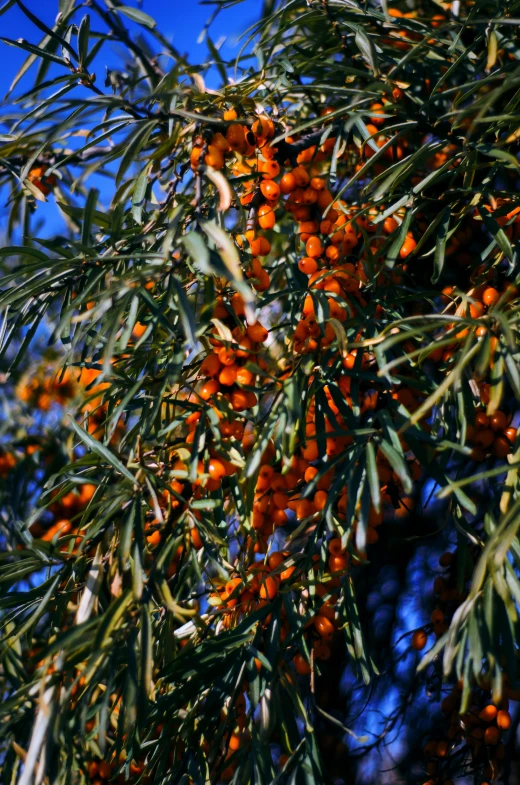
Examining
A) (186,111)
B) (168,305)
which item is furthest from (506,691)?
(186,111)

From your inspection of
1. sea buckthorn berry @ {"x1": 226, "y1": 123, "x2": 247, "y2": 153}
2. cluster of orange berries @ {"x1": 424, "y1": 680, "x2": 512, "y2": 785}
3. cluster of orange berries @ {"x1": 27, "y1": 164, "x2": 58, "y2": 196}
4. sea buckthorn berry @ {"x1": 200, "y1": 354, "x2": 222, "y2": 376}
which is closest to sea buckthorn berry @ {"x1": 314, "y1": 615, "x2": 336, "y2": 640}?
cluster of orange berries @ {"x1": 424, "y1": 680, "x2": 512, "y2": 785}

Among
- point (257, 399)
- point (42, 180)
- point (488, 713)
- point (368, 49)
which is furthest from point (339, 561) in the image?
point (42, 180)

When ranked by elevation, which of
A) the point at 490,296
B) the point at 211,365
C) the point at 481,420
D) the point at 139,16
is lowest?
the point at 481,420

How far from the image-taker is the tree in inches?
23.2

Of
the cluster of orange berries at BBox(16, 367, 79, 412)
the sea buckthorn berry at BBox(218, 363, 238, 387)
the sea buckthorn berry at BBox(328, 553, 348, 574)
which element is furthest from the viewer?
the cluster of orange berries at BBox(16, 367, 79, 412)

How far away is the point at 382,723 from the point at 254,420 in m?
0.62

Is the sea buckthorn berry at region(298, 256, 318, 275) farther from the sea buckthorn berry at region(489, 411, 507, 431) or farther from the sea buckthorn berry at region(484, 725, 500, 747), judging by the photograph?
the sea buckthorn berry at region(484, 725, 500, 747)

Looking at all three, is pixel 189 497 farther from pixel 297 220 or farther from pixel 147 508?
pixel 297 220

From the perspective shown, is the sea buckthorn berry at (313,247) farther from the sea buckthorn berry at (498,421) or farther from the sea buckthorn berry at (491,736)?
the sea buckthorn berry at (491,736)

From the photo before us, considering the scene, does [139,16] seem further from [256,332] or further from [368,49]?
[256,332]

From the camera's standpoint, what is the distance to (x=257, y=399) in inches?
30.2

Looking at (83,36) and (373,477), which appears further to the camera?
(83,36)

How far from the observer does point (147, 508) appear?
2.49ft

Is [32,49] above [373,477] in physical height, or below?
above
